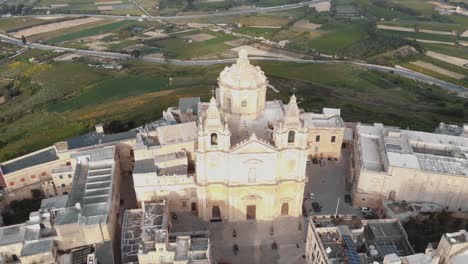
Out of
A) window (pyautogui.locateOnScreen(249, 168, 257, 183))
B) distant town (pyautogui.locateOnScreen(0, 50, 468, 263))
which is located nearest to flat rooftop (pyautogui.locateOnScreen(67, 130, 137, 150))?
distant town (pyautogui.locateOnScreen(0, 50, 468, 263))

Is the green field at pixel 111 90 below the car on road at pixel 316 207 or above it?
above

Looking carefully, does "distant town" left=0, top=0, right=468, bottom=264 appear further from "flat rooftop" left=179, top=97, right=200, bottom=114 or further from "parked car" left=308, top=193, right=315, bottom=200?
"flat rooftop" left=179, top=97, right=200, bottom=114

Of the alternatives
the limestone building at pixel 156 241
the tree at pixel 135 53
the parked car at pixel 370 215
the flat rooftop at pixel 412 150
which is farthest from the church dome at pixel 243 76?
the tree at pixel 135 53

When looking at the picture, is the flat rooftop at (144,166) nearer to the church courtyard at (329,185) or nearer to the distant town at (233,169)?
the distant town at (233,169)

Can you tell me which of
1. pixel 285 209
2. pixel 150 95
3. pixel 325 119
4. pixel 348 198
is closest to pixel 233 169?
pixel 285 209

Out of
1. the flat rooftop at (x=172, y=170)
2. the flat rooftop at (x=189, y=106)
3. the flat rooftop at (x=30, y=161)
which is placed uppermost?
the flat rooftop at (x=189, y=106)

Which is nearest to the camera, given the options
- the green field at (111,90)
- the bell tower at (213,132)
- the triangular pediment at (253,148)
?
the bell tower at (213,132)

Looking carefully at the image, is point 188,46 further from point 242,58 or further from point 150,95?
point 242,58
